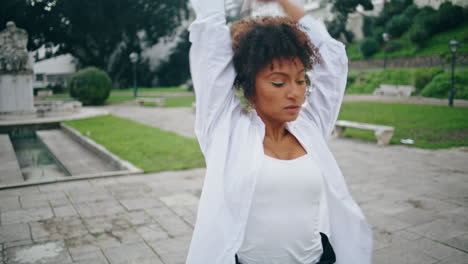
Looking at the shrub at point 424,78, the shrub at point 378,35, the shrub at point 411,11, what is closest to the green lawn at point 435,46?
the shrub at point 378,35

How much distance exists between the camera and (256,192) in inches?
58.7

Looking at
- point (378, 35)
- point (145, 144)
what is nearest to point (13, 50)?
point (145, 144)

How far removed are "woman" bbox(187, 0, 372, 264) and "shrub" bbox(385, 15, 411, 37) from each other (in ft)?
102

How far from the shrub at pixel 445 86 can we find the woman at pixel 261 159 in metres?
19.8

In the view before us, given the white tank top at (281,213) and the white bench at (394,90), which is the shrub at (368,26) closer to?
the white bench at (394,90)

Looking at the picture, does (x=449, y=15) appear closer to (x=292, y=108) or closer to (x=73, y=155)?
(x=73, y=155)

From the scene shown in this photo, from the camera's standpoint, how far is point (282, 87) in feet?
5.02

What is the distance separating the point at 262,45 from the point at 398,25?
3157cm

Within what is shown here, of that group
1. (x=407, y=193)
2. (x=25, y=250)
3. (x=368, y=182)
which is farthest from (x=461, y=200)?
(x=25, y=250)

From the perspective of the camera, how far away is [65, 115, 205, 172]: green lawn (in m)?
7.22

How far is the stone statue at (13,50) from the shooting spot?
49.4ft

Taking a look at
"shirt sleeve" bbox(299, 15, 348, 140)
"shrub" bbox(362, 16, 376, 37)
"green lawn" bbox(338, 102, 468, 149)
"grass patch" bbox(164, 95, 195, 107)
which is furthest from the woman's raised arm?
"shrub" bbox(362, 16, 376, 37)

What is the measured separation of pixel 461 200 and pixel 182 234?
142 inches

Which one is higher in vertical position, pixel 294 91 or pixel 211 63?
pixel 211 63
